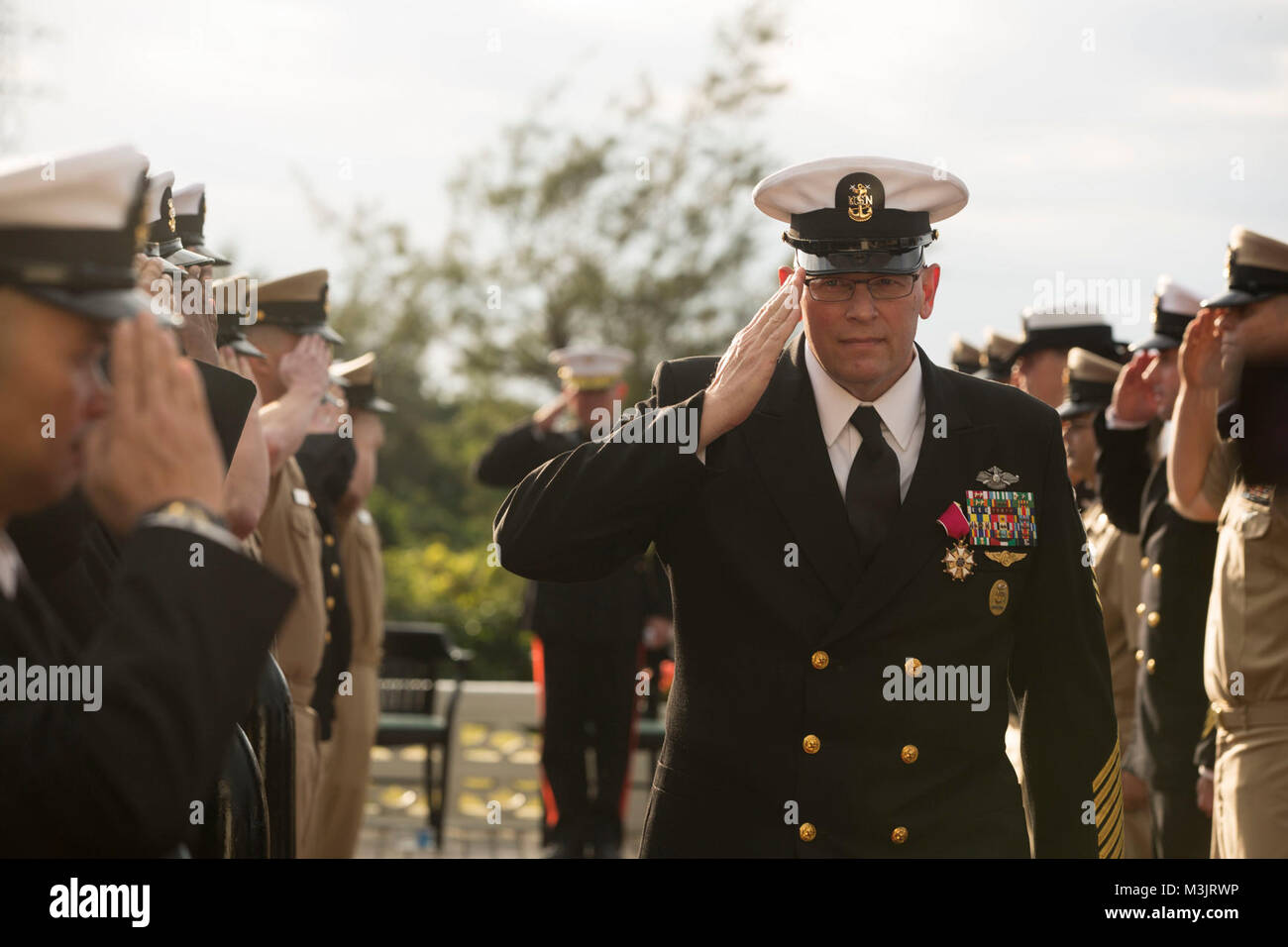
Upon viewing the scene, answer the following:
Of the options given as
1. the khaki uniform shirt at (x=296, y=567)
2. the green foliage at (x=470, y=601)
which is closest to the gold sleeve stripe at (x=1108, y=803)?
the khaki uniform shirt at (x=296, y=567)

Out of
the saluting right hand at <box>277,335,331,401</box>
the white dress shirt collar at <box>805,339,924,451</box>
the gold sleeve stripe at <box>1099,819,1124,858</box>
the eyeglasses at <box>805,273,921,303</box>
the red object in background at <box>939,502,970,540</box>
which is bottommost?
the gold sleeve stripe at <box>1099,819,1124,858</box>

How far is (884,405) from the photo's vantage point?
3303 mm

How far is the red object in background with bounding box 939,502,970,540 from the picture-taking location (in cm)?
315

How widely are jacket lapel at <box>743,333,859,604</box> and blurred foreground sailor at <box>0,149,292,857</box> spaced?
150 centimetres

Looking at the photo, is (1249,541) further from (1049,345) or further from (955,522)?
(1049,345)

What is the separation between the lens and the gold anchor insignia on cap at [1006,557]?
318 centimetres

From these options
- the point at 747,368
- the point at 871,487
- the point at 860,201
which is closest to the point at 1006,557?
the point at 871,487

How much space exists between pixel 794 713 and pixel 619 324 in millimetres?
23169

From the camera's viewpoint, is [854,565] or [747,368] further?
[854,565]

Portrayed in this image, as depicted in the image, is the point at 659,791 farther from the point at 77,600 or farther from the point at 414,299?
the point at 414,299

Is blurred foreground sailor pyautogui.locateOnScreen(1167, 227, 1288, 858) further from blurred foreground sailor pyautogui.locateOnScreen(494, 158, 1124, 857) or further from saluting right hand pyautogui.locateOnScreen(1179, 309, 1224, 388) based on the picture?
blurred foreground sailor pyautogui.locateOnScreen(494, 158, 1124, 857)

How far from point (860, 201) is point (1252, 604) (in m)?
2.25

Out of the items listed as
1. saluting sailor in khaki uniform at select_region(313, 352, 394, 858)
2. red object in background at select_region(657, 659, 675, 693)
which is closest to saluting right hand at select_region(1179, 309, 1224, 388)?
saluting sailor in khaki uniform at select_region(313, 352, 394, 858)

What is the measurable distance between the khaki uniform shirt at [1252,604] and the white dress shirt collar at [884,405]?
1932 millimetres
